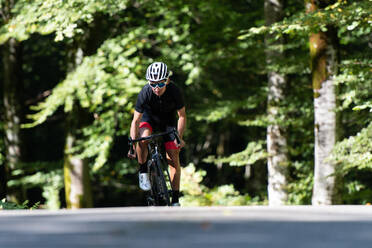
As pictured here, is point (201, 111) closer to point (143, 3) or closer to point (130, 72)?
point (130, 72)

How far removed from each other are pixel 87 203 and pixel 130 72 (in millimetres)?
4362

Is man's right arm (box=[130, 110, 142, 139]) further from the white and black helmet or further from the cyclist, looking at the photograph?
the white and black helmet

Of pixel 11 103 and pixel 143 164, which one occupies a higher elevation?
pixel 11 103

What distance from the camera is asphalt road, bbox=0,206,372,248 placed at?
11.0ft

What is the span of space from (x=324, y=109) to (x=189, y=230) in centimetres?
820

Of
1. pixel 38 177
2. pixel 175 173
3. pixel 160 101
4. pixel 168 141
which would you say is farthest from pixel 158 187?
pixel 38 177

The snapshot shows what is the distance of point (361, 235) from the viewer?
12.1 feet

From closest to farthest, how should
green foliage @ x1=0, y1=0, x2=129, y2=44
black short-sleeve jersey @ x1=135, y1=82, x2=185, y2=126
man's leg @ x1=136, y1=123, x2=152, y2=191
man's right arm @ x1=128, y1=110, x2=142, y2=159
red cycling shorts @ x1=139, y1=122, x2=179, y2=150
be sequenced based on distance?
black short-sleeve jersey @ x1=135, y1=82, x2=185, y2=126
man's right arm @ x1=128, y1=110, x2=142, y2=159
red cycling shorts @ x1=139, y1=122, x2=179, y2=150
man's leg @ x1=136, y1=123, x2=152, y2=191
green foliage @ x1=0, y1=0, x2=129, y2=44

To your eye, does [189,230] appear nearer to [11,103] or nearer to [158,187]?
[158,187]

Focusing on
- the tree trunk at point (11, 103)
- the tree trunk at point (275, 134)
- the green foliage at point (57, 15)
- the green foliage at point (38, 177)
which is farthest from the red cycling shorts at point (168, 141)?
the tree trunk at point (11, 103)

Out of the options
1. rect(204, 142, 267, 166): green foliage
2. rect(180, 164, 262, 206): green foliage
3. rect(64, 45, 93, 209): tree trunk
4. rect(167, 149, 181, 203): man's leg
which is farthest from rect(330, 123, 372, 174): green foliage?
rect(64, 45, 93, 209): tree trunk

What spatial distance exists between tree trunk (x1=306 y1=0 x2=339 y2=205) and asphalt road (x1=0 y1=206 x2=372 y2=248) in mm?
6636

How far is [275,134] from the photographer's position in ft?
48.3

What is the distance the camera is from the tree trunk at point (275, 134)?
14.3 m
